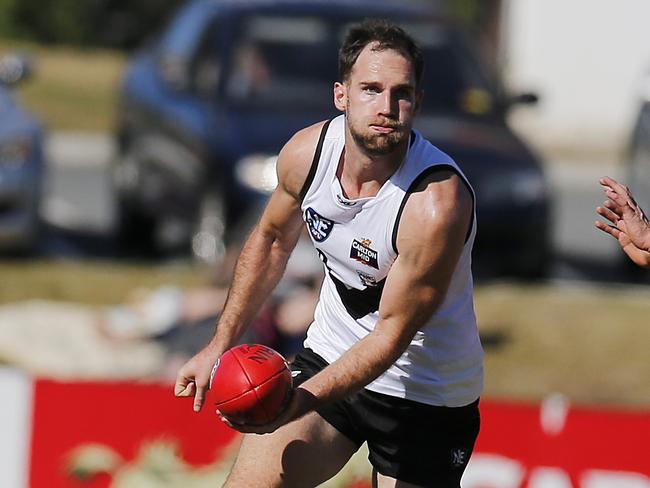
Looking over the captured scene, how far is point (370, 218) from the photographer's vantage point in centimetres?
479

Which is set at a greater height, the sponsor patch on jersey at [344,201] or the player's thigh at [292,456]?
the sponsor patch on jersey at [344,201]

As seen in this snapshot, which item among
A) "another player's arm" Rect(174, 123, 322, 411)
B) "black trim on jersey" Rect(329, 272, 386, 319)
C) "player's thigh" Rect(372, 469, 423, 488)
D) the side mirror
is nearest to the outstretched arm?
"black trim on jersey" Rect(329, 272, 386, 319)

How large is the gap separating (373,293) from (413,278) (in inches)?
13.8

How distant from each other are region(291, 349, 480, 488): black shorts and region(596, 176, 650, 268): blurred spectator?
81cm

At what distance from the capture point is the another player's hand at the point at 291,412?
447 centimetres

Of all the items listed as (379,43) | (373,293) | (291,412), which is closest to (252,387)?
(291,412)

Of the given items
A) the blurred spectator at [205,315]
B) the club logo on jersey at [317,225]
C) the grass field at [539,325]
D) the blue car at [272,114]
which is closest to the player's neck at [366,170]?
the club logo on jersey at [317,225]

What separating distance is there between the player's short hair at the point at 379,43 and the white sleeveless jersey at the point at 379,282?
314 mm

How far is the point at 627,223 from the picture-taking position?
4828mm

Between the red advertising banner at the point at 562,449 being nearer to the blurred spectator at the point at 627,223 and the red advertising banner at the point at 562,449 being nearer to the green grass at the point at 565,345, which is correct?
the blurred spectator at the point at 627,223

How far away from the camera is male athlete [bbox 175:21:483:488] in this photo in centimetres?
464

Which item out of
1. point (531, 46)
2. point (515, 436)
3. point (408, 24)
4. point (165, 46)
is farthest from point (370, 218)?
point (531, 46)

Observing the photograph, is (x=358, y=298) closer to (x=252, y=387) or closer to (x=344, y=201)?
(x=344, y=201)

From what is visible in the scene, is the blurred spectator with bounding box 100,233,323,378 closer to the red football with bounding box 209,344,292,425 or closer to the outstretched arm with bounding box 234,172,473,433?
the outstretched arm with bounding box 234,172,473,433
